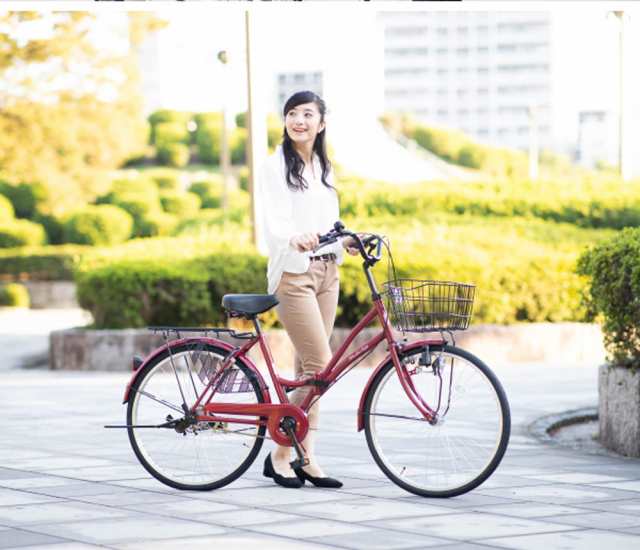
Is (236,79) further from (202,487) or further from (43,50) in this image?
(202,487)

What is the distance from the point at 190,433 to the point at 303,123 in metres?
1.50

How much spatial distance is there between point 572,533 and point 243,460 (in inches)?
65.9

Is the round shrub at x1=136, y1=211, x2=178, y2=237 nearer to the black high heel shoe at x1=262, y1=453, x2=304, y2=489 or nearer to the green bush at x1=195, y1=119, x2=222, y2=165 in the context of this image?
the green bush at x1=195, y1=119, x2=222, y2=165

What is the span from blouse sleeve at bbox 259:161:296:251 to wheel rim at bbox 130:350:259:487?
586mm

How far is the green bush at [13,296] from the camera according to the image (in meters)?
30.0

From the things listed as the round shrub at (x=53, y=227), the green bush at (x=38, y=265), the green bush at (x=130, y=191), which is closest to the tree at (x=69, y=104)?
the green bush at (x=38, y=265)

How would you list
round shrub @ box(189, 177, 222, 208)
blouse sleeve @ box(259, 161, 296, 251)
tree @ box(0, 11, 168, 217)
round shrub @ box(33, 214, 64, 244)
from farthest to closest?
1. round shrub @ box(189, 177, 222, 208)
2. round shrub @ box(33, 214, 64, 244)
3. tree @ box(0, 11, 168, 217)
4. blouse sleeve @ box(259, 161, 296, 251)

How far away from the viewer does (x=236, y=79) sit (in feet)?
115

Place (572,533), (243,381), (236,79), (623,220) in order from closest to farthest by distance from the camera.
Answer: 1. (572,533)
2. (243,381)
3. (623,220)
4. (236,79)

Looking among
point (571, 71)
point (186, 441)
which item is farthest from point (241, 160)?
point (571, 71)

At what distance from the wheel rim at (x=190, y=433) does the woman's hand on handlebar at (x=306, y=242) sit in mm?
641

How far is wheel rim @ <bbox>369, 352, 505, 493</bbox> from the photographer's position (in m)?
6.21

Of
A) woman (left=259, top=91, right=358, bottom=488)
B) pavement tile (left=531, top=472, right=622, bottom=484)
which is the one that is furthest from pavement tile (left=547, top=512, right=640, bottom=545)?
woman (left=259, top=91, right=358, bottom=488)

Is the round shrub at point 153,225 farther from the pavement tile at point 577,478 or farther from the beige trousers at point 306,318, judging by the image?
the beige trousers at point 306,318
